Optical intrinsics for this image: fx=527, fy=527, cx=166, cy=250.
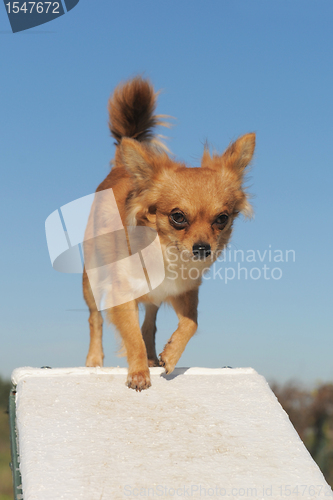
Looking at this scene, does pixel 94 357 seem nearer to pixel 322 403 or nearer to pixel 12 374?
pixel 12 374

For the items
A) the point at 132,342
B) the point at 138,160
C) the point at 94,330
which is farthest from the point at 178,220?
the point at 94,330

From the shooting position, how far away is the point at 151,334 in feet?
19.5

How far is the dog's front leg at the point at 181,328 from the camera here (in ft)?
15.5

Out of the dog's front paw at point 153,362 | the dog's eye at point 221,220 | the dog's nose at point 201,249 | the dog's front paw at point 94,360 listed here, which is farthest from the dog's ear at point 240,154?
the dog's front paw at point 94,360

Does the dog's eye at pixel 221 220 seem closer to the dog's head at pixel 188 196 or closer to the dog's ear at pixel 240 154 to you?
the dog's head at pixel 188 196

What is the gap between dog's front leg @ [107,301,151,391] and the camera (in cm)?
455

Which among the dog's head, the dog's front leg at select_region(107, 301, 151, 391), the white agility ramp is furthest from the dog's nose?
the white agility ramp

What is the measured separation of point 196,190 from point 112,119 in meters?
2.41

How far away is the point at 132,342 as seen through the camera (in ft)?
15.7

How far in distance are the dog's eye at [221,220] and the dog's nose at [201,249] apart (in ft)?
1.06

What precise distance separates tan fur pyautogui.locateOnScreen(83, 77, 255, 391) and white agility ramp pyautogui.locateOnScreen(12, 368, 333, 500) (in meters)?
0.35

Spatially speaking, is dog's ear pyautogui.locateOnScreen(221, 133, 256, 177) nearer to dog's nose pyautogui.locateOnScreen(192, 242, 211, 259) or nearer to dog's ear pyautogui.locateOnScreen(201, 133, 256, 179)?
dog's ear pyautogui.locateOnScreen(201, 133, 256, 179)

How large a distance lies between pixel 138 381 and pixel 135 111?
3440 mm

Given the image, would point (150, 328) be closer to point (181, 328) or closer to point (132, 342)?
point (181, 328)
